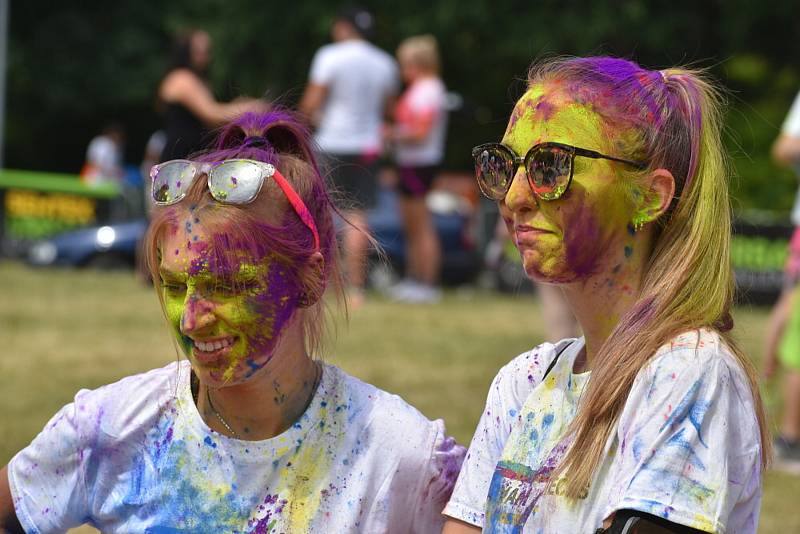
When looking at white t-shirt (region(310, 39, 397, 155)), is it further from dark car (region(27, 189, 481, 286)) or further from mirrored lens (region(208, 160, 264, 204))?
mirrored lens (region(208, 160, 264, 204))

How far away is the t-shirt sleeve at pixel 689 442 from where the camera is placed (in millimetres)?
1897

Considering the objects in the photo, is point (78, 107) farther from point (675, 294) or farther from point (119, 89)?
point (675, 294)

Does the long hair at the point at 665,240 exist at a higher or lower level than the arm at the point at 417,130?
lower

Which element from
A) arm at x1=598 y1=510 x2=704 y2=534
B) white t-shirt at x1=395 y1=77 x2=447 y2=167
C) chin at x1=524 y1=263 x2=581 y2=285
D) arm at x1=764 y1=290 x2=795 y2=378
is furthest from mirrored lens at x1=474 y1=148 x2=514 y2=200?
white t-shirt at x1=395 y1=77 x2=447 y2=167

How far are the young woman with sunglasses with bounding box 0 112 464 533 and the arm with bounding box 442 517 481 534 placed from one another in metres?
0.16

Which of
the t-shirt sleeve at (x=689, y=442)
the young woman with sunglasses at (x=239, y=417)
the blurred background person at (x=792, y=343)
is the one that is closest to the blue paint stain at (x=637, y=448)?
the t-shirt sleeve at (x=689, y=442)

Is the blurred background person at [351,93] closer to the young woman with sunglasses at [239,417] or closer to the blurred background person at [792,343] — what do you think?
the blurred background person at [792,343]

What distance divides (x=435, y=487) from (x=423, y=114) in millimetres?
7321

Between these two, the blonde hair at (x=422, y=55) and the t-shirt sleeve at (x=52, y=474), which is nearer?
the t-shirt sleeve at (x=52, y=474)

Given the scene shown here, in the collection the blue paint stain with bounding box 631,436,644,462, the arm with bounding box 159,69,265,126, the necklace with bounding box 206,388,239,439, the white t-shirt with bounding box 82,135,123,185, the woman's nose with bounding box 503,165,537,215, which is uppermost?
the white t-shirt with bounding box 82,135,123,185

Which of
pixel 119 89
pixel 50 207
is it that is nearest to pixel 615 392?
pixel 50 207

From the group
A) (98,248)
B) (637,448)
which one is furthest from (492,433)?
(98,248)

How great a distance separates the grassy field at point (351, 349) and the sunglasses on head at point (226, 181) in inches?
87.1

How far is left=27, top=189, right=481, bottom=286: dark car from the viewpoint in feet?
43.6
